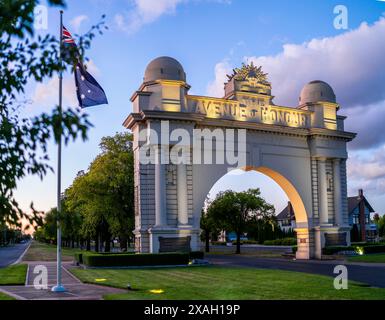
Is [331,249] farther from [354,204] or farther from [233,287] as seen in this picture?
[354,204]

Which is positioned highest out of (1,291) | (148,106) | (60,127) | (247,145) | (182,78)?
(182,78)

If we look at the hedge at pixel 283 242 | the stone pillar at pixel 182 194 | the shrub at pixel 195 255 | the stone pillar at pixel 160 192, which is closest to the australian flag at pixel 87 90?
the stone pillar at pixel 160 192

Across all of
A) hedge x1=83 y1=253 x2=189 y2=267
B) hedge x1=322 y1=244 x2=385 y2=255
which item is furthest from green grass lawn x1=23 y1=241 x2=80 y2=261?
hedge x1=322 y1=244 x2=385 y2=255

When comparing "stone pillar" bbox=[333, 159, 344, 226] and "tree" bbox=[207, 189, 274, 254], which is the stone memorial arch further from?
"tree" bbox=[207, 189, 274, 254]

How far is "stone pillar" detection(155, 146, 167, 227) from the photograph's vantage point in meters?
31.1

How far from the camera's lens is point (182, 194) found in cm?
3219

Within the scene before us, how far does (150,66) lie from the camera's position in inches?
1292

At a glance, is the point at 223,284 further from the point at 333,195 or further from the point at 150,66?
the point at 333,195

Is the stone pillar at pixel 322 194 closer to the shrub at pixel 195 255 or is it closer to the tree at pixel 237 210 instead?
the shrub at pixel 195 255

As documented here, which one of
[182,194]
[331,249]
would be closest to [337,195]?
[331,249]

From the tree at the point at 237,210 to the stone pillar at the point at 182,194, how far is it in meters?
26.5

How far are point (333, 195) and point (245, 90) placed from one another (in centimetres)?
1127
